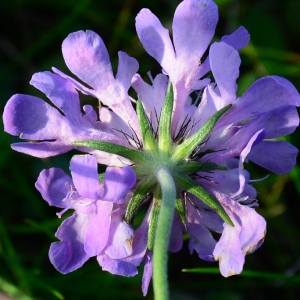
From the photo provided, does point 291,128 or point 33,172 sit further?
point 33,172

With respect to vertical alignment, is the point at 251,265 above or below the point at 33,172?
below

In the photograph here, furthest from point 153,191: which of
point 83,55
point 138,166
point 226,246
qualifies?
point 83,55

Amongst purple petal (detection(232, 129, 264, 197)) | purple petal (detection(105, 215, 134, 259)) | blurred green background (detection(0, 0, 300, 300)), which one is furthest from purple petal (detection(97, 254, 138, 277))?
blurred green background (detection(0, 0, 300, 300))

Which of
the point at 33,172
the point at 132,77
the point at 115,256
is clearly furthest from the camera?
the point at 33,172

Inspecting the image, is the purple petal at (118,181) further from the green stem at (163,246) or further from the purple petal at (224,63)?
the purple petal at (224,63)

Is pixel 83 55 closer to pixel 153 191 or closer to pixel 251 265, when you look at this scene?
pixel 153 191
